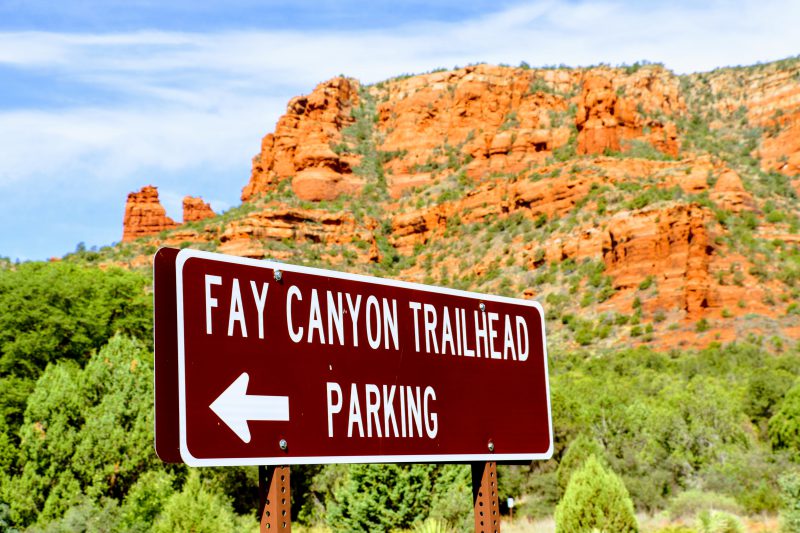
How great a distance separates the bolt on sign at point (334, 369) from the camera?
3.21m

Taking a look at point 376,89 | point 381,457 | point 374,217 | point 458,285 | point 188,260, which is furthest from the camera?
point 376,89

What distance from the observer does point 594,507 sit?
21.9m

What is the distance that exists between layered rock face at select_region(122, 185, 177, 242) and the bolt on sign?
397 ft

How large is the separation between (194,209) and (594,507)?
11146 cm

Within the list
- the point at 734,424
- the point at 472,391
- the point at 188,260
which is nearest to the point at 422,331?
the point at 472,391

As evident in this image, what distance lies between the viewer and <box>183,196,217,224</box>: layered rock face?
416 feet

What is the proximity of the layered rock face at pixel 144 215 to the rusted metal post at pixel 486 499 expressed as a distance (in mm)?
121162

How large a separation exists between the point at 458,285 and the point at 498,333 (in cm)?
8308

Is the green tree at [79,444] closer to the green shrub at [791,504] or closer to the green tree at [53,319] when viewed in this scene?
the green tree at [53,319]

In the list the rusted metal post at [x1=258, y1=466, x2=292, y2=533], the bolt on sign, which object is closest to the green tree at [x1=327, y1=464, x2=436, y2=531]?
the bolt on sign

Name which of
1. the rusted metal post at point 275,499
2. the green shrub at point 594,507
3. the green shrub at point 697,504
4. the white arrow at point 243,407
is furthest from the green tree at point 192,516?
the white arrow at point 243,407

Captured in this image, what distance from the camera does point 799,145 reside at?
344ft

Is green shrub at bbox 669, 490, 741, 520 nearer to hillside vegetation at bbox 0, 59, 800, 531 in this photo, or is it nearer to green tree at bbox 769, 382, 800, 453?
hillside vegetation at bbox 0, 59, 800, 531

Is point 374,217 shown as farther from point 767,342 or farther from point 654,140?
point 767,342
